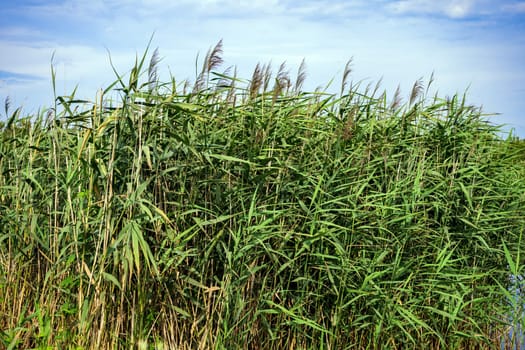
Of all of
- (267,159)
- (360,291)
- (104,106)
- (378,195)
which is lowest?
(360,291)

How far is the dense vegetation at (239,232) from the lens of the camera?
374cm

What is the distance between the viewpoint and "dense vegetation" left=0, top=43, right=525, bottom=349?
3.74 metres

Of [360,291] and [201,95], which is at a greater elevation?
[201,95]

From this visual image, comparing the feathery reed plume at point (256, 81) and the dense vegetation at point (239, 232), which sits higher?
the feathery reed plume at point (256, 81)

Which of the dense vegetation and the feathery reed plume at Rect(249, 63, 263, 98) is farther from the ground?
the feathery reed plume at Rect(249, 63, 263, 98)

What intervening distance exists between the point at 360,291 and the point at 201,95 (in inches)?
78.8

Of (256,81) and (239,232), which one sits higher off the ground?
(256,81)

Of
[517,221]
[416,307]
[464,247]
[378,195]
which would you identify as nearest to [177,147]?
[378,195]

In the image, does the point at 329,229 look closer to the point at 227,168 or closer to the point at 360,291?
the point at 360,291

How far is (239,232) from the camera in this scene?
373 cm

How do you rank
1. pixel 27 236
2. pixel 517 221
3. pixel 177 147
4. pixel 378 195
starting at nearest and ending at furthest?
pixel 177 147 < pixel 378 195 < pixel 27 236 < pixel 517 221

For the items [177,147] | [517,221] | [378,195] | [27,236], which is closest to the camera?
[177,147]

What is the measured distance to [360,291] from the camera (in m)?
3.87

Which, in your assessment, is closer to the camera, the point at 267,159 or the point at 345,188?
the point at 267,159
